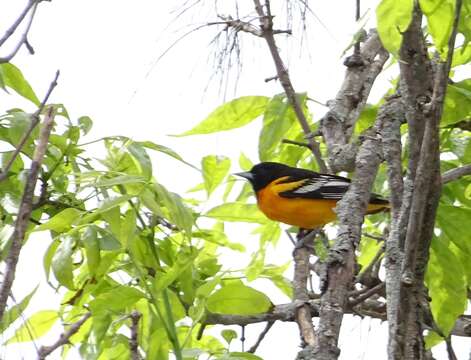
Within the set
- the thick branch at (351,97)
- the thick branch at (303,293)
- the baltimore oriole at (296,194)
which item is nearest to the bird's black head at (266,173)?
the baltimore oriole at (296,194)

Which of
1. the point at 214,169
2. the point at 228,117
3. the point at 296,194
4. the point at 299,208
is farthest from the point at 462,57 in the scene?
the point at 296,194

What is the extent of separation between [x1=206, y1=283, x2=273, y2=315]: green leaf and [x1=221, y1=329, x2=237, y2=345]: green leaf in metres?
0.06

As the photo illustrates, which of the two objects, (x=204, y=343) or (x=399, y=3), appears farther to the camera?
(x=204, y=343)

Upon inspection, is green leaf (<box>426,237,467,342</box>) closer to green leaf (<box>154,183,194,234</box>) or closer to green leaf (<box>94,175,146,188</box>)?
green leaf (<box>154,183,194,234</box>)

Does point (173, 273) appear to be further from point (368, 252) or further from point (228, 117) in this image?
point (368, 252)

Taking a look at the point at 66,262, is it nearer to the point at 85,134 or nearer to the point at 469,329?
the point at 85,134

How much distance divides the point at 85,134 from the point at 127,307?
1.59 ft

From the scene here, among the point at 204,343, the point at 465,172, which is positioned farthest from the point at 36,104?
the point at 465,172

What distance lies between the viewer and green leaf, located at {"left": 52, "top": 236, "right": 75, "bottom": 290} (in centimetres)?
232

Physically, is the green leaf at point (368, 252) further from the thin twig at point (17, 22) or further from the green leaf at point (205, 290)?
the thin twig at point (17, 22)

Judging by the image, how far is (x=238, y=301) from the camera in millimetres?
2566

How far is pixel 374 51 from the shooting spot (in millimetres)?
3033

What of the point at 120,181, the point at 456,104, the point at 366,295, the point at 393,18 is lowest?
the point at 366,295

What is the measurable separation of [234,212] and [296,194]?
2023 mm
